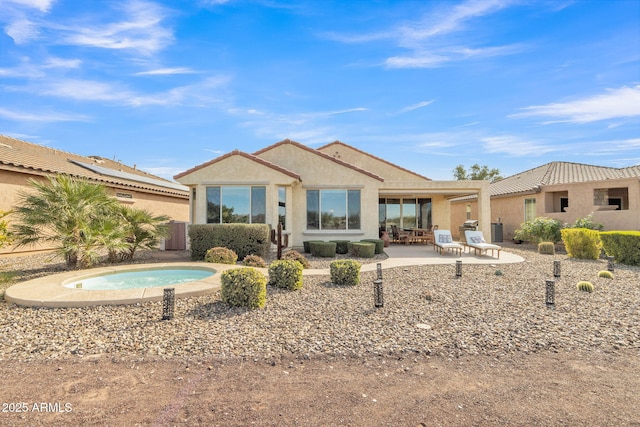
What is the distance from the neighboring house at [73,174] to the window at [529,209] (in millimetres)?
25085

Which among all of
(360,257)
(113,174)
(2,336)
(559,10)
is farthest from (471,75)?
(113,174)

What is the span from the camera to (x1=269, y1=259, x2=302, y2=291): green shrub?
787 centimetres

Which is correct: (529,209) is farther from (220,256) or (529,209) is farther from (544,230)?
(220,256)

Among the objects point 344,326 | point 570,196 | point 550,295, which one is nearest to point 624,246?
point 570,196

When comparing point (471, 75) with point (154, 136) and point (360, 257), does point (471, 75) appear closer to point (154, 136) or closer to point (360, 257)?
point (360, 257)

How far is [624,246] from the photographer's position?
12289mm

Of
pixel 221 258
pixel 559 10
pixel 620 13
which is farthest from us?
pixel 221 258

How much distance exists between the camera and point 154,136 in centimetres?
1888

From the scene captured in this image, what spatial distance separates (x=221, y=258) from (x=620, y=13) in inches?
531

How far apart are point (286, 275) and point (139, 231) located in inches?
291

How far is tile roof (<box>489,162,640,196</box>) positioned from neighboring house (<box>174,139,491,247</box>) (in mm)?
6935

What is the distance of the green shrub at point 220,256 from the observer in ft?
36.7

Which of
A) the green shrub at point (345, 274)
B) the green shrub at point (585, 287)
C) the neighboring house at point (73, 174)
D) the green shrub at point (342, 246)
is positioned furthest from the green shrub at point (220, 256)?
the green shrub at point (585, 287)

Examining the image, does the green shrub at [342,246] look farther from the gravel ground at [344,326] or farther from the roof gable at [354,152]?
the roof gable at [354,152]
